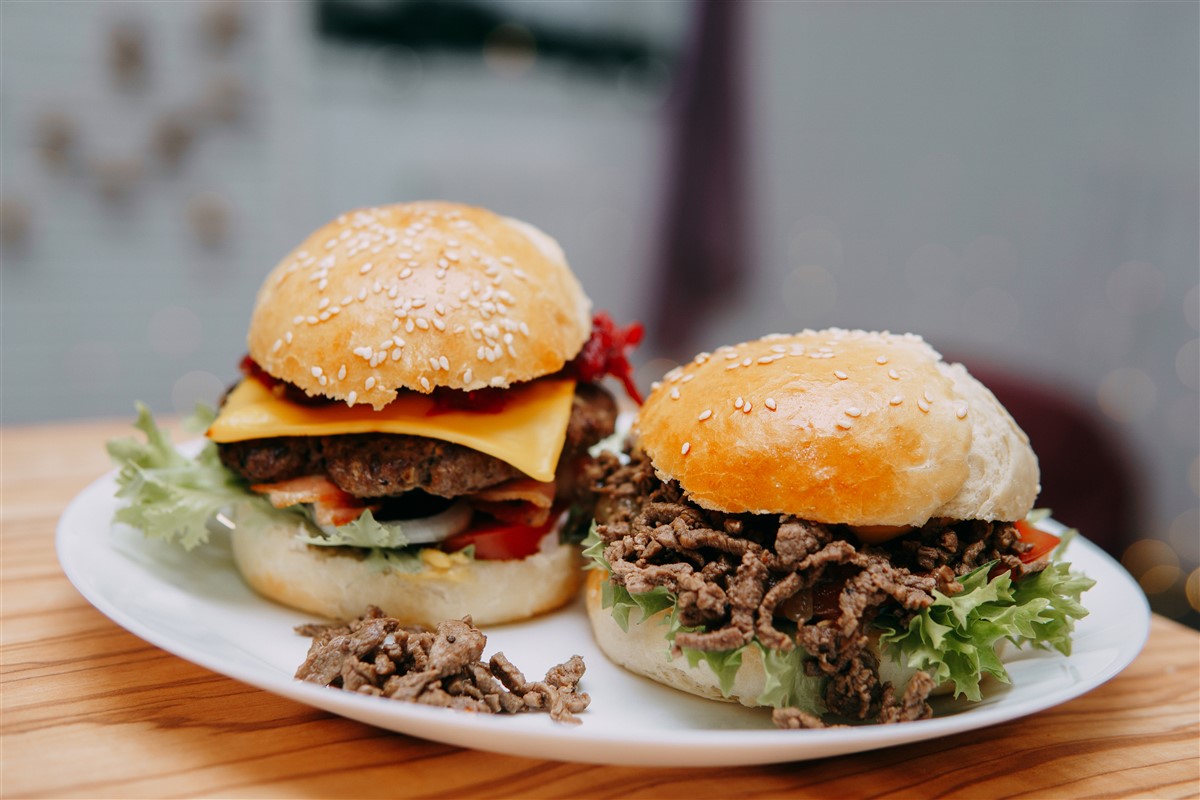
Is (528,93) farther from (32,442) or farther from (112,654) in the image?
(112,654)

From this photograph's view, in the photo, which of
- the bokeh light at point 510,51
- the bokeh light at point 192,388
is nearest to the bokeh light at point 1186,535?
the bokeh light at point 510,51

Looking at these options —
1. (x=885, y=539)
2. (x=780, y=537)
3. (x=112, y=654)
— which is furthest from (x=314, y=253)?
(x=885, y=539)

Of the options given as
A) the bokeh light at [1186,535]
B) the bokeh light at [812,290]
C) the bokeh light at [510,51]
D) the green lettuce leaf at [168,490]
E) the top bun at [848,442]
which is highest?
the bokeh light at [510,51]

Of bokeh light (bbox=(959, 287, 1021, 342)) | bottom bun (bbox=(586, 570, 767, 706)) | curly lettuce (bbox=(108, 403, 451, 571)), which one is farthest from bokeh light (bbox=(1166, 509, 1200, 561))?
curly lettuce (bbox=(108, 403, 451, 571))

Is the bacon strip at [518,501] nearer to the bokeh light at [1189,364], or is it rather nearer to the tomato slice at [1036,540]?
the tomato slice at [1036,540]

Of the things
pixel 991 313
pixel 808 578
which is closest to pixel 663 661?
pixel 808 578

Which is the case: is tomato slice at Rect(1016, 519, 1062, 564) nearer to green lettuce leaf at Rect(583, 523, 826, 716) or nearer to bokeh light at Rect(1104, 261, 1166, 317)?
green lettuce leaf at Rect(583, 523, 826, 716)
